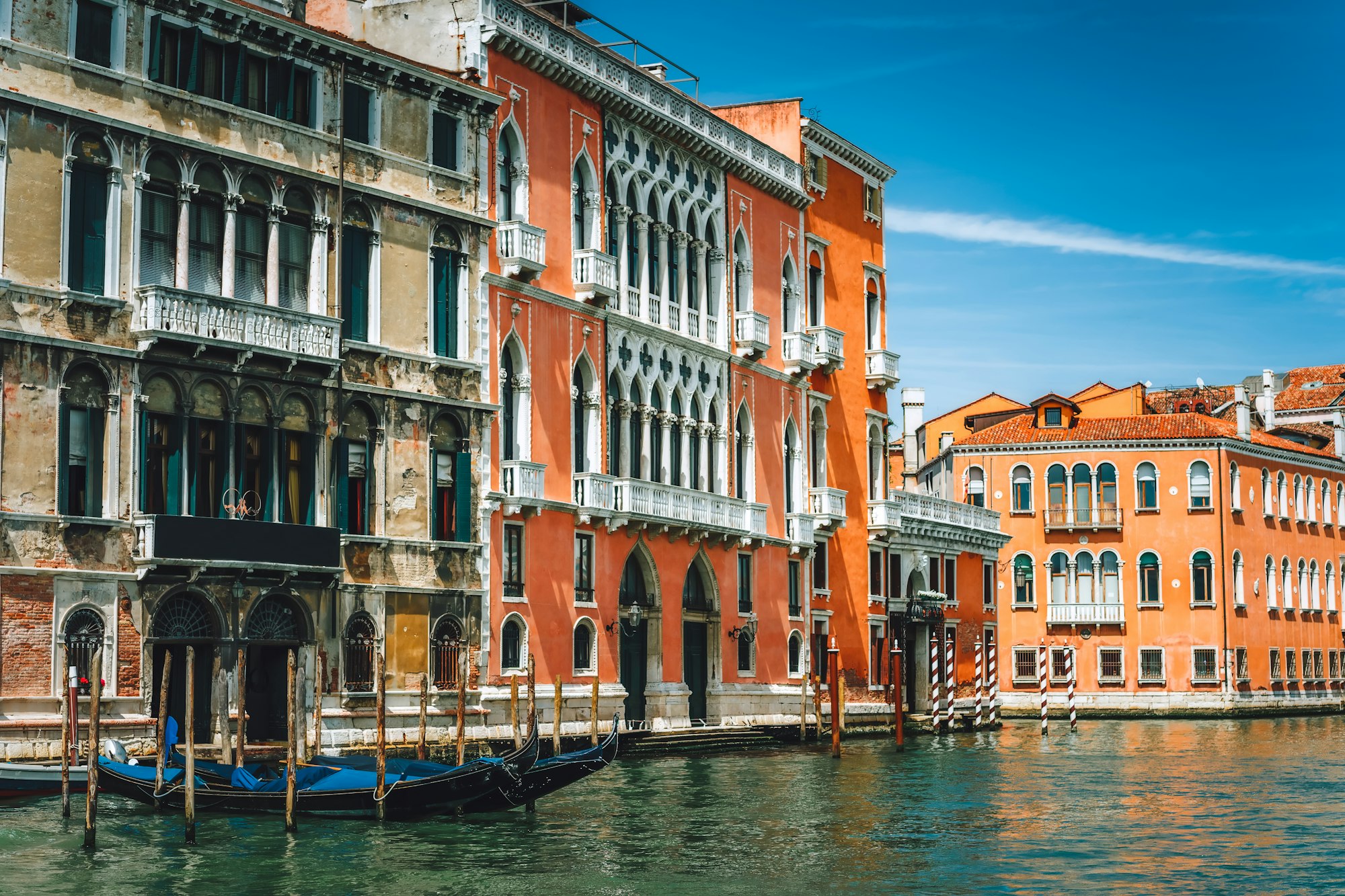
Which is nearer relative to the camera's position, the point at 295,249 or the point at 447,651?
the point at 295,249

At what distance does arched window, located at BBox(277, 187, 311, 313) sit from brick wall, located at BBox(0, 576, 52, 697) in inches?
178

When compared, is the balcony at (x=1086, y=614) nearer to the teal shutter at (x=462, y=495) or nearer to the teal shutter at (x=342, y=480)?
the teal shutter at (x=462, y=495)

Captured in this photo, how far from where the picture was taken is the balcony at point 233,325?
63.9 ft

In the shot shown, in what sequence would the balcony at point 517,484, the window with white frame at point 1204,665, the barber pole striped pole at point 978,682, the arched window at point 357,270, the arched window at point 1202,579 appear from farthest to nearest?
the arched window at point 1202,579, the window with white frame at point 1204,665, the barber pole striped pole at point 978,682, the balcony at point 517,484, the arched window at point 357,270

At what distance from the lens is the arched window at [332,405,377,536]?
21938mm

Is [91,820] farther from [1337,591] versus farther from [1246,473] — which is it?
[1337,591]

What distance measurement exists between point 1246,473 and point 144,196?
36050 mm

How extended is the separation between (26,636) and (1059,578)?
34614 millimetres

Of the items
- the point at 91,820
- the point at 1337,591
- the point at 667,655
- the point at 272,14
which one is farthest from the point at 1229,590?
the point at 91,820

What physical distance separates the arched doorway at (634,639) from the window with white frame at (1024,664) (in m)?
22.1

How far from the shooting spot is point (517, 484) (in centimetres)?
2458

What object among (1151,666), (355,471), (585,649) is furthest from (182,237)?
(1151,666)

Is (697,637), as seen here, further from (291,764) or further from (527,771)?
(291,764)

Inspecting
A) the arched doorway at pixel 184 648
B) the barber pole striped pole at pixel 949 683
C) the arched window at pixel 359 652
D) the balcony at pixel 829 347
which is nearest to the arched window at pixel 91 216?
the arched doorway at pixel 184 648
